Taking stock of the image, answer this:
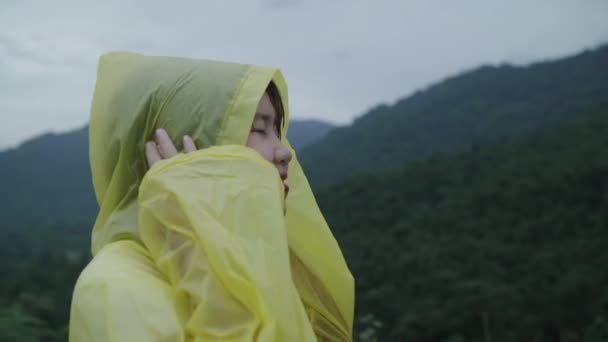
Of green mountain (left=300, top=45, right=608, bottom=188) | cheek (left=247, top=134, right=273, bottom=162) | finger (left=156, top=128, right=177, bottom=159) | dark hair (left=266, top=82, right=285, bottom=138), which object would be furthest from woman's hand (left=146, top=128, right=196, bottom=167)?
green mountain (left=300, top=45, right=608, bottom=188)

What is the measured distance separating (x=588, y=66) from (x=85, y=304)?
211 ft

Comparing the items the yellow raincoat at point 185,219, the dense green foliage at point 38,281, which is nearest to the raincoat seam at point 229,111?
the yellow raincoat at point 185,219

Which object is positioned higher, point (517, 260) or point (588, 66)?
point (588, 66)

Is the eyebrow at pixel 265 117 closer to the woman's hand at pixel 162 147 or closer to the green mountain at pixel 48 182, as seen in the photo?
the woman's hand at pixel 162 147

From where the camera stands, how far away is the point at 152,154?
1160mm

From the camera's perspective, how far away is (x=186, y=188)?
39.8 inches

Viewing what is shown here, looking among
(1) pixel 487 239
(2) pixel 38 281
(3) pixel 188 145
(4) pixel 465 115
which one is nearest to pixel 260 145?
(3) pixel 188 145

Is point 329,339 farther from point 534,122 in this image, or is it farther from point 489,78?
point 489,78

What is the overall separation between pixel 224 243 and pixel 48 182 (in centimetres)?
7911

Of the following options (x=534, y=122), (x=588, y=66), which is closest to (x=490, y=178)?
(x=534, y=122)

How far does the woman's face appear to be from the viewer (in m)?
1.19

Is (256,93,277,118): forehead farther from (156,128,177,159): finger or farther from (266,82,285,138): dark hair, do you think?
(156,128,177,159): finger

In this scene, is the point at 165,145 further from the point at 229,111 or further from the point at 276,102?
the point at 276,102

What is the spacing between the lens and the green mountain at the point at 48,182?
66625 mm
